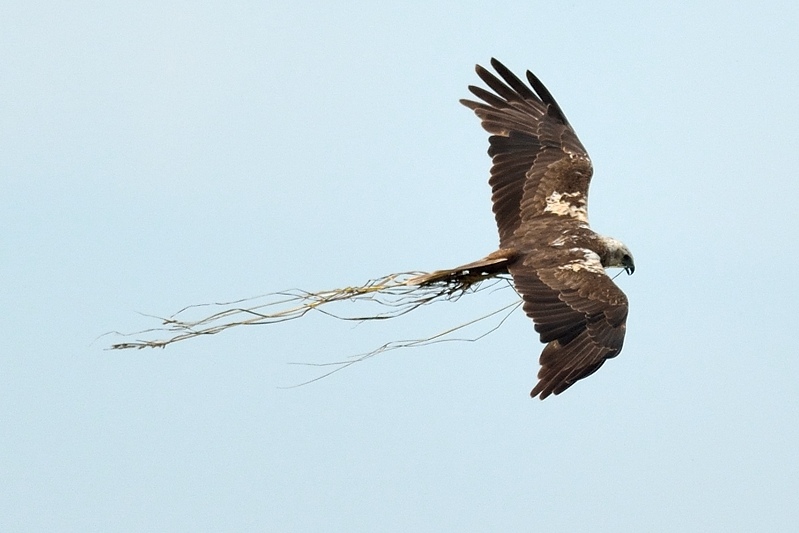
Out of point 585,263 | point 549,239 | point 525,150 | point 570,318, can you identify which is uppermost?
point 525,150

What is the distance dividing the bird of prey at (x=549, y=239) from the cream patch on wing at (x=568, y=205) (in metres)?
0.01

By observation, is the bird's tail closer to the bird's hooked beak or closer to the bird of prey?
the bird of prey

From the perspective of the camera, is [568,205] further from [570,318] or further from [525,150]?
[570,318]

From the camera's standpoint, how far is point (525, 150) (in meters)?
14.0

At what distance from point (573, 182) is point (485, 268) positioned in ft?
5.95

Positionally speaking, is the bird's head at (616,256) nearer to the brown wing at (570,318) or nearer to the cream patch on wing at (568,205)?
the cream patch on wing at (568,205)

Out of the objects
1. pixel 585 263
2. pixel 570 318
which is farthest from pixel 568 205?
pixel 570 318

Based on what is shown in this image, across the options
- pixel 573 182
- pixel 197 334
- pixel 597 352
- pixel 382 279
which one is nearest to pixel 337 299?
pixel 382 279

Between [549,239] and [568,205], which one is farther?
[568,205]

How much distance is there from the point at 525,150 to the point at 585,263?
6.70 feet

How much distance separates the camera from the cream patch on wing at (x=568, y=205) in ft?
44.0

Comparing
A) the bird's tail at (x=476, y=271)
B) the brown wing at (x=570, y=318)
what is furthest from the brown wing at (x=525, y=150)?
the brown wing at (x=570, y=318)

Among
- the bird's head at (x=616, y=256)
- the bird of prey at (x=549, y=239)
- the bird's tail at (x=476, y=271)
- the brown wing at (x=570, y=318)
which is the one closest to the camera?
the brown wing at (x=570, y=318)

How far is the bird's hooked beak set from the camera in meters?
13.5
